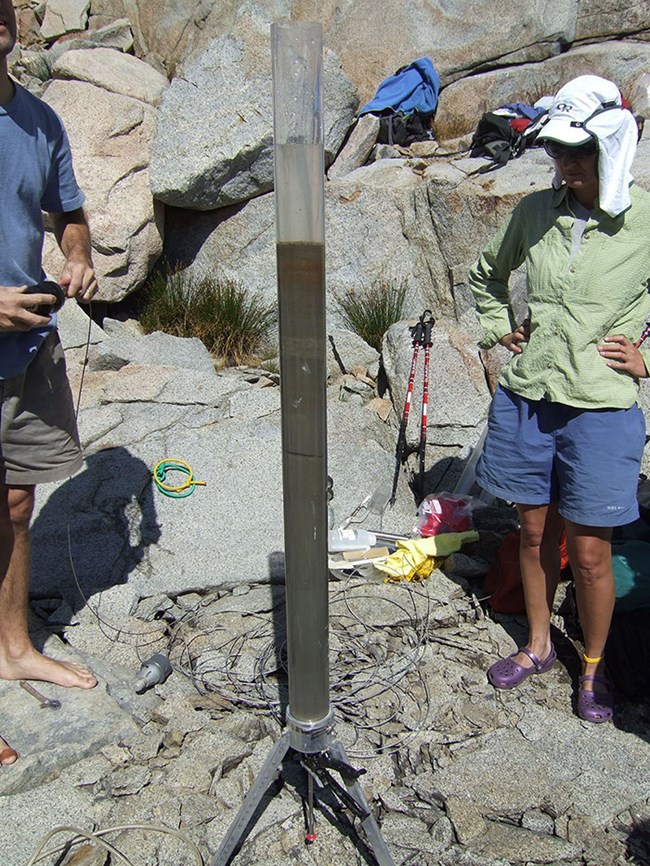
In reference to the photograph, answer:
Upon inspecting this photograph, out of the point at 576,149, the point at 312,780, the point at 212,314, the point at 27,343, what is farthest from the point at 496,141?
the point at 312,780

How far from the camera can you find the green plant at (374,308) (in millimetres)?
6109

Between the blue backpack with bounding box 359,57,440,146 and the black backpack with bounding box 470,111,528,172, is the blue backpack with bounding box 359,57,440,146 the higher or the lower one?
the higher one

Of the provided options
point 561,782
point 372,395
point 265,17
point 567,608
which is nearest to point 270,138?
point 265,17

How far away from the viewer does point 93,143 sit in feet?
20.9

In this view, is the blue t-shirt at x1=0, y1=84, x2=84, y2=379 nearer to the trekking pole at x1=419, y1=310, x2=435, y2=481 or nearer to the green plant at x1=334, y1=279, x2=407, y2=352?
the trekking pole at x1=419, y1=310, x2=435, y2=481

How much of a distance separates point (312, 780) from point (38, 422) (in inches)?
58.5

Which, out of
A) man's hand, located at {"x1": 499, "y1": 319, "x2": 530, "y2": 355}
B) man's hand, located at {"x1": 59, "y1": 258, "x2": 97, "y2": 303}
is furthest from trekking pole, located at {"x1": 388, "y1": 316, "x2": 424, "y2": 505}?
man's hand, located at {"x1": 59, "y1": 258, "x2": 97, "y2": 303}

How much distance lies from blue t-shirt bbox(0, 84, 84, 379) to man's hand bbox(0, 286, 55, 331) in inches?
3.8

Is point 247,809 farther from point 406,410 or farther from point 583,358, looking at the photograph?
point 406,410

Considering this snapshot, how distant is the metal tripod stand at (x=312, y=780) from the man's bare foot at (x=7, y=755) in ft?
2.59

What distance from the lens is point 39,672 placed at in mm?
2855

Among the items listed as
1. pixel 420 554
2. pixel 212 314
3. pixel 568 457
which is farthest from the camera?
pixel 212 314

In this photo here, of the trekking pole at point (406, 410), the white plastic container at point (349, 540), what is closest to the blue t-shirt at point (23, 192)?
the white plastic container at point (349, 540)

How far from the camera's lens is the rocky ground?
2342 millimetres
